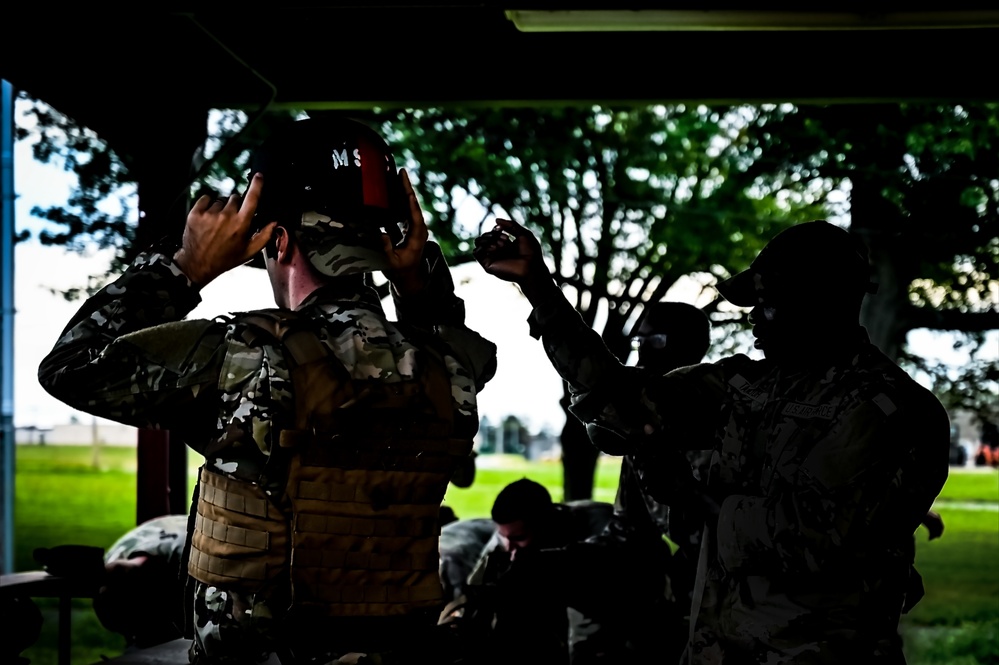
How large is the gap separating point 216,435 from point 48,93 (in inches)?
117

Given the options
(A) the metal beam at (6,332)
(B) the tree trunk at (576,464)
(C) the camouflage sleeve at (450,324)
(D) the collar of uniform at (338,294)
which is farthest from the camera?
(B) the tree trunk at (576,464)

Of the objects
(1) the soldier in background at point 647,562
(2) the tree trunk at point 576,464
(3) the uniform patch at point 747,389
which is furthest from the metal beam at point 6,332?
(2) the tree trunk at point 576,464

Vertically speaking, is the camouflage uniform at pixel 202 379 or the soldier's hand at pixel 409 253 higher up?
the soldier's hand at pixel 409 253

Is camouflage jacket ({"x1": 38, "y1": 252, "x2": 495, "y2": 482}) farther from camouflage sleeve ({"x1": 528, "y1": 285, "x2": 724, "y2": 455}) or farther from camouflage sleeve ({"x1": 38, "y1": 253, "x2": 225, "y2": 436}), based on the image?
camouflage sleeve ({"x1": 528, "y1": 285, "x2": 724, "y2": 455})

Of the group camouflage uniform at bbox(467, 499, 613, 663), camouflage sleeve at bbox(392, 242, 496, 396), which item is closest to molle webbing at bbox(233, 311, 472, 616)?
camouflage sleeve at bbox(392, 242, 496, 396)

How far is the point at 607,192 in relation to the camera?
9.48 m

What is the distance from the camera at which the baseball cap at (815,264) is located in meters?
2.19

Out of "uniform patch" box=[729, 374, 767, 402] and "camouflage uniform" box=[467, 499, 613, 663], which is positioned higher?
"uniform patch" box=[729, 374, 767, 402]

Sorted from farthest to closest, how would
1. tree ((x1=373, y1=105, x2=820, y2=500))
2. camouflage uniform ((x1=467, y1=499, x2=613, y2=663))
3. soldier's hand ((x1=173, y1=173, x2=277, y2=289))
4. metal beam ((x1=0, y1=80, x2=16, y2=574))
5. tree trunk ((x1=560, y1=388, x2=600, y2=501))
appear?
tree trunk ((x1=560, y1=388, x2=600, y2=501)) → tree ((x1=373, y1=105, x2=820, y2=500)) → metal beam ((x1=0, y1=80, x2=16, y2=574)) → camouflage uniform ((x1=467, y1=499, x2=613, y2=663)) → soldier's hand ((x1=173, y1=173, x2=277, y2=289))

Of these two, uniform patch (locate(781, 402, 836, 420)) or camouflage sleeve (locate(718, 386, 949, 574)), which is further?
uniform patch (locate(781, 402, 836, 420))

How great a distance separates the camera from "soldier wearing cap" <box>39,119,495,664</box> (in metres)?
1.71

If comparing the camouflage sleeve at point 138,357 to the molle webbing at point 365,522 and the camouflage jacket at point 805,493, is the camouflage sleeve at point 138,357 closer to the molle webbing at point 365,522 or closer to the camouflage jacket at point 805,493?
the molle webbing at point 365,522

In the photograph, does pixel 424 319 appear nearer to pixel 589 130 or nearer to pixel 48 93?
pixel 48 93

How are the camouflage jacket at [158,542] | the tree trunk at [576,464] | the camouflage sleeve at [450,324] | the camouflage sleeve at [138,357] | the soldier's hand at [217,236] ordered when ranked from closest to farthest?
the camouflage sleeve at [138,357] < the soldier's hand at [217,236] < the camouflage sleeve at [450,324] < the camouflage jacket at [158,542] < the tree trunk at [576,464]
